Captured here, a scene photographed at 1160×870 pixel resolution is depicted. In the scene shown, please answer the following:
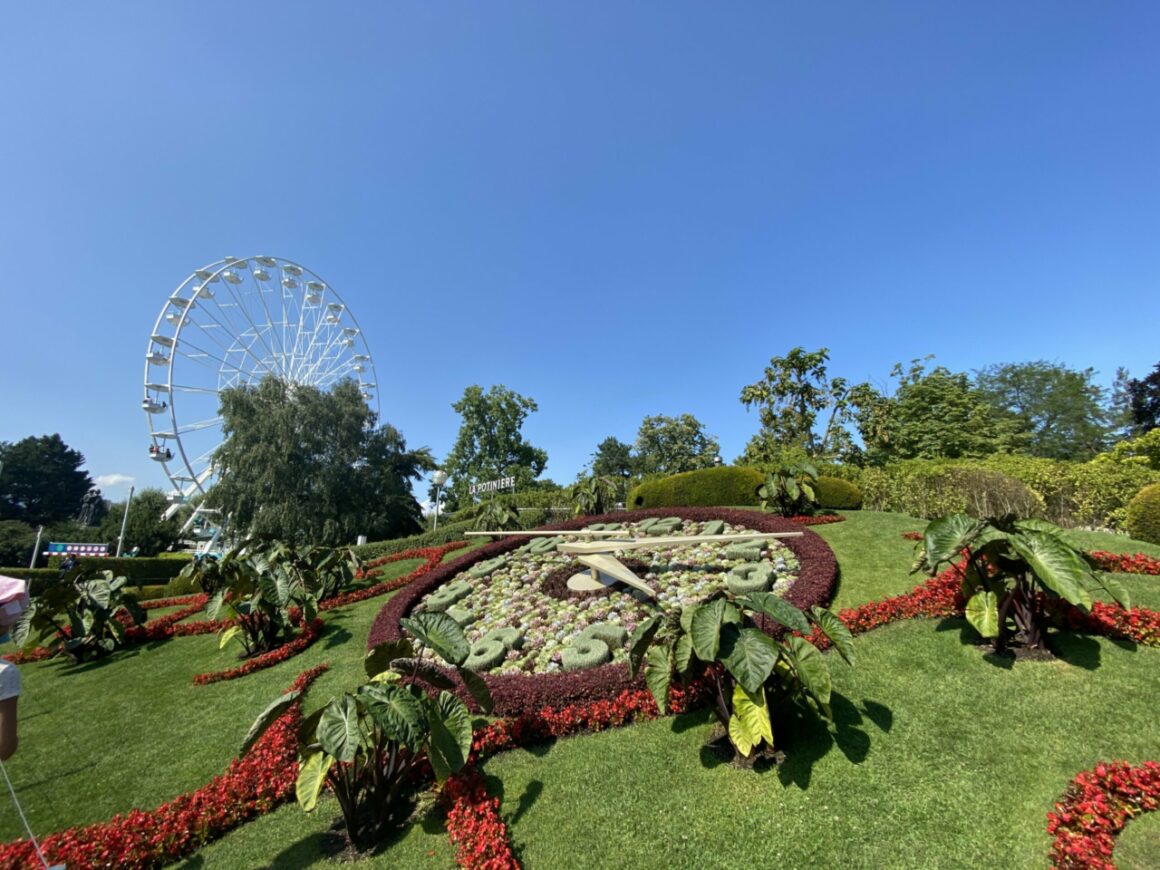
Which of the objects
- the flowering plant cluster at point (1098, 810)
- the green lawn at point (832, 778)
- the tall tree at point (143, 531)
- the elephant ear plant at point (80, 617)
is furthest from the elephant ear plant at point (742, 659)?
the tall tree at point (143, 531)

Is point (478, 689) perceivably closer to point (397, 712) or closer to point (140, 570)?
point (397, 712)

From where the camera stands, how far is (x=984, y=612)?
4535mm

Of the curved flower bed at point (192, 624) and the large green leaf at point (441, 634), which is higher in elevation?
the large green leaf at point (441, 634)

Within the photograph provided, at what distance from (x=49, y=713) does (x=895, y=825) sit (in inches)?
398

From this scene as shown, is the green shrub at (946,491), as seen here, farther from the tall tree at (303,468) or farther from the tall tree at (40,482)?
the tall tree at (40,482)

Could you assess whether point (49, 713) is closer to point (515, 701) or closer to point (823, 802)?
point (515, 701)

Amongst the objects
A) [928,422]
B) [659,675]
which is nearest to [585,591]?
[659,675]

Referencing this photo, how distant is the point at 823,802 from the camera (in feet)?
10.8

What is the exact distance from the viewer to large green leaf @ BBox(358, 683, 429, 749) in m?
3.19

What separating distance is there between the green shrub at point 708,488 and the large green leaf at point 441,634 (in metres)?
11.3

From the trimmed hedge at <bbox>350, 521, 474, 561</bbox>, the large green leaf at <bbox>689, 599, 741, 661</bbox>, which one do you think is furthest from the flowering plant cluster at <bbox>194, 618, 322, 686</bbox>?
the trimmed hedge at <bbox>350, 521, 474, 561</bbox>

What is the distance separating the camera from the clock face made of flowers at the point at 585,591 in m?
6.15

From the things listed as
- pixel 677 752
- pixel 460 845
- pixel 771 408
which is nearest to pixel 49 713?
pixel 460 845

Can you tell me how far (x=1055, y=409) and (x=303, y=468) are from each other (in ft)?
167
